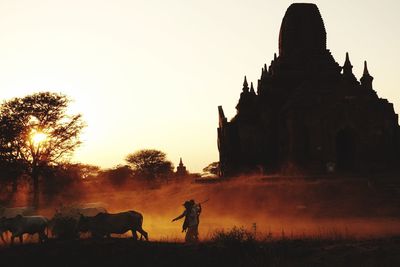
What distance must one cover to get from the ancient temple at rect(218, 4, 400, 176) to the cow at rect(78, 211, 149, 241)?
2005 cm

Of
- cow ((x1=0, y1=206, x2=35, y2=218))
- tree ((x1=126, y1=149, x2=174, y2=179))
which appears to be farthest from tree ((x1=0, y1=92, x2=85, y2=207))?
tree ((x1=126, y1=149, x2=174, y2=179))

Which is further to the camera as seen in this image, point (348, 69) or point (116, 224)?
point (348, 69)

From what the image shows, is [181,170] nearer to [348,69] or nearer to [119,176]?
[119,176]

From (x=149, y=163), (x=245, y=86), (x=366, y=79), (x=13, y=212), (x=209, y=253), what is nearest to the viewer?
(x=209, y=253)

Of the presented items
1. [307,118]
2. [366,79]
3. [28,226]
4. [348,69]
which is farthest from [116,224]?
[348,69]

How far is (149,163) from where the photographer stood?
7500 centimetres

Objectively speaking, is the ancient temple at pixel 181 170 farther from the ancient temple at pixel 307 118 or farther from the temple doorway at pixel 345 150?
the temple doorway at pixel 345 150

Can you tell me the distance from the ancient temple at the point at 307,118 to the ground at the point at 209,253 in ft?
66.5

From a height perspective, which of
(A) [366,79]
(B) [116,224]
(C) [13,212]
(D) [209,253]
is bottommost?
(D) [209,253]

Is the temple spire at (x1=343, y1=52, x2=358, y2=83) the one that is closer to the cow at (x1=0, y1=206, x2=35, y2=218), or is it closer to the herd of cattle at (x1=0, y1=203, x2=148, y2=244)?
the cow at (x1=0, y1=206, x2=35, y2=218)

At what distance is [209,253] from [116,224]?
3.44 m

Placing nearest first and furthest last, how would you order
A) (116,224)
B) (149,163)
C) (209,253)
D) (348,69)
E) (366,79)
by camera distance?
(209,253), (116,224), (366,79), (348,69), (149,163)

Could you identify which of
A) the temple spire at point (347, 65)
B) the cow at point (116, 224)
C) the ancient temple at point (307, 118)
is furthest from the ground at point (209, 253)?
the temple spire at point (347, 65)

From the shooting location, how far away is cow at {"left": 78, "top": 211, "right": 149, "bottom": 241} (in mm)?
14862
